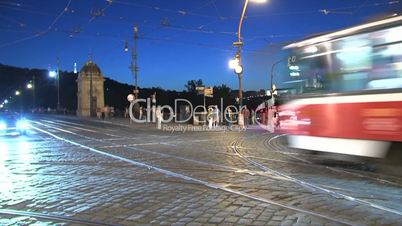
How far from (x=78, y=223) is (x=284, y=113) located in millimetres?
8790

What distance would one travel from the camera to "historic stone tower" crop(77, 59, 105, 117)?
80875mm

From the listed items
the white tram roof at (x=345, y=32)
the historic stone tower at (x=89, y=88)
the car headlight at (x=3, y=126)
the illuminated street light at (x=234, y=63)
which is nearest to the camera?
the white tram roof at (x=345, y=32)

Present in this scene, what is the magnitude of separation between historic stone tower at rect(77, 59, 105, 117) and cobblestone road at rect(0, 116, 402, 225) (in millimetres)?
65826

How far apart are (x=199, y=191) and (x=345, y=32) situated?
5.57 meters

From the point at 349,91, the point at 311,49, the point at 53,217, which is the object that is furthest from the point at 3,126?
the point at 53,217

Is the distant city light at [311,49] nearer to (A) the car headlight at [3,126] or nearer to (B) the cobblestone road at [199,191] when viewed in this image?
(B) the cobblestone road at [199,191]

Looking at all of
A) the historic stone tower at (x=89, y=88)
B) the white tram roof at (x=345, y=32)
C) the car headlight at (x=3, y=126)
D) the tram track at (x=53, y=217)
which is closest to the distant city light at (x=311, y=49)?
the white tram roof at (x=345, y=32)

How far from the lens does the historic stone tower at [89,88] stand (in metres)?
80.9

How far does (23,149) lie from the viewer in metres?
19.8

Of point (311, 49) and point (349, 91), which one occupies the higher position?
point (311, 49)

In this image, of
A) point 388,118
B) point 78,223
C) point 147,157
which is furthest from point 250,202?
point 147,157

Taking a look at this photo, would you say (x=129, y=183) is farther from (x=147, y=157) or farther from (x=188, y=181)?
(x=147, y=157)

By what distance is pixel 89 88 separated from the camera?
8169 centimetres

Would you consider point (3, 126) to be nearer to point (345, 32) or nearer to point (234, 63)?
point (234, 63)
